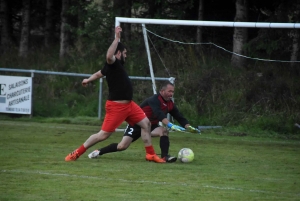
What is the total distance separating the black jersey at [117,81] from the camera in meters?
11.1

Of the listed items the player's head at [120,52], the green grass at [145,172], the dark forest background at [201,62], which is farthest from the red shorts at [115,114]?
the dark forest background at [201,62]

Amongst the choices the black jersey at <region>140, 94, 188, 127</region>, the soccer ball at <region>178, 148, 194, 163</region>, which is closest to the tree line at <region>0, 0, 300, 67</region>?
the black jersey at <region>140, 94, 188, 127</region>

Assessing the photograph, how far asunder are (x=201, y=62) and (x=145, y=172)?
9.50 m

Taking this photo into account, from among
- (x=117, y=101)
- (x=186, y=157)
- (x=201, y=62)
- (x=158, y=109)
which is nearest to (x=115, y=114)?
(x=117, y=101)

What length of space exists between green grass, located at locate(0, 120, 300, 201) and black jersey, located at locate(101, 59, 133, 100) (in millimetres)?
1142

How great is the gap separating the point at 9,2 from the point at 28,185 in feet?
66.3

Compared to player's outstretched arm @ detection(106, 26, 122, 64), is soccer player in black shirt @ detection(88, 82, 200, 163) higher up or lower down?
→ lower down

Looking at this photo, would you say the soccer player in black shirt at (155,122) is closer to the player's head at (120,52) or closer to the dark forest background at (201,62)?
the player's head at (120,52)

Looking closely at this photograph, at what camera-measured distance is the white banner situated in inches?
773

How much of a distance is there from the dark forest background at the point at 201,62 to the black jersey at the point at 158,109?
5604mm

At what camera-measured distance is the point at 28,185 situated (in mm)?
9078

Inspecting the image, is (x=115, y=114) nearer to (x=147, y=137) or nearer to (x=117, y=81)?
(x=117, y=81)

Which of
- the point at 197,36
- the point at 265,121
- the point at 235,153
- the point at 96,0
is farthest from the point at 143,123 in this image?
the point at 96,0

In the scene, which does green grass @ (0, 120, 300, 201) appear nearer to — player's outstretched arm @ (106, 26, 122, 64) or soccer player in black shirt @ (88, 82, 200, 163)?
soccer player in black shirt @ (88, 82, 200, 163)
